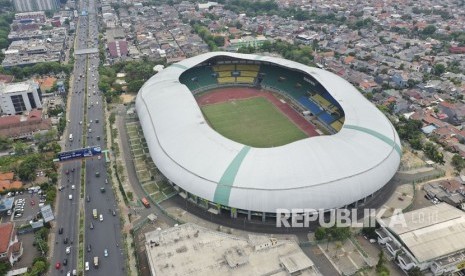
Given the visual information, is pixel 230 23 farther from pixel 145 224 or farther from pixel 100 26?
pixel 145 224

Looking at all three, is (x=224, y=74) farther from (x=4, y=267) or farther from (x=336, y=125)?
(x=4, y=267)

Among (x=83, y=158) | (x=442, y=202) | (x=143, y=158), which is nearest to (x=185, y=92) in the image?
(x=143, y=158)

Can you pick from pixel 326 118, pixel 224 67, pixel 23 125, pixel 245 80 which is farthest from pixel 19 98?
pixel 326 118

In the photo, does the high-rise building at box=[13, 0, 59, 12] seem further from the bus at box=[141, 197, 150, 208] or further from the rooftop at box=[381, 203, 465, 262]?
the rooftop at box=[381, 203, 465, 262]

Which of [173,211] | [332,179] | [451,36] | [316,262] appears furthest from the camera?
[451,36]

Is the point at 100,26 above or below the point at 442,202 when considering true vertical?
above

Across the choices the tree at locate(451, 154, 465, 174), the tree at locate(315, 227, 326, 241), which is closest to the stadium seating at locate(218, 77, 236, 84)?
the tree at locate(451, 154, 465, 174)
